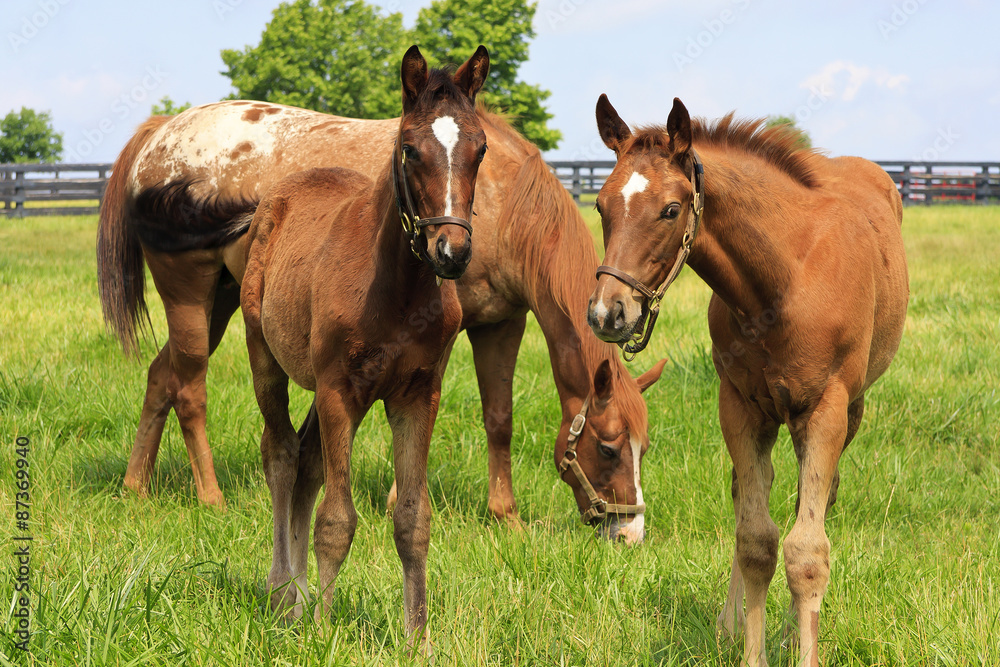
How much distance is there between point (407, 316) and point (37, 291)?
812 cm

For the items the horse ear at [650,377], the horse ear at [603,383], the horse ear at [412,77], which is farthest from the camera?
the horse ear at [650,377]

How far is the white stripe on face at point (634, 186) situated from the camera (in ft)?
8.16

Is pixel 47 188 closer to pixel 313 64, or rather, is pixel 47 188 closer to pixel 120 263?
pixel 313 64

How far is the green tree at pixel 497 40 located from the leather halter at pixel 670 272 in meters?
26.8

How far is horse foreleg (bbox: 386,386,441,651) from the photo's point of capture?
3.08 metres

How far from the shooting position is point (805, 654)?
2.65 metres

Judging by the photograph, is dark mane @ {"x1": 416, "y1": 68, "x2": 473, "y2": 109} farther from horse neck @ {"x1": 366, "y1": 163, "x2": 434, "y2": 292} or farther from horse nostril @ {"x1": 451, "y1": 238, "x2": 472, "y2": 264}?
horse nostril @ {"x1": 451, "y1": 238, "x2": 472, "y2": 264}

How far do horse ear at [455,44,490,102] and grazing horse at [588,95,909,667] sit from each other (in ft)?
1.72

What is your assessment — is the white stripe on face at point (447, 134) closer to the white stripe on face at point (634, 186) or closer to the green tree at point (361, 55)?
the white stripe on face at point (634, 186)

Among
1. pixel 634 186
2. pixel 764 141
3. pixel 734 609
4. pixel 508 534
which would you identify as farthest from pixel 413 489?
pixel 764 141

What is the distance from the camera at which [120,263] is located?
5.68m

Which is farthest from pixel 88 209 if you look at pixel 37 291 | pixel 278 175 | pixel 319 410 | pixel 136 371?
pixel 319 410

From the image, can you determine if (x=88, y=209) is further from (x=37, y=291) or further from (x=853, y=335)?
(x=853, y=335)

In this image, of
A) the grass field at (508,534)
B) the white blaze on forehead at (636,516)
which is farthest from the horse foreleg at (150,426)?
the white blaze on forehead at (636,516)
